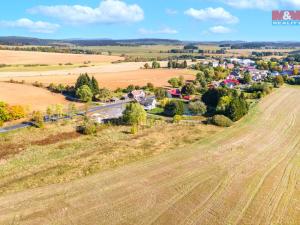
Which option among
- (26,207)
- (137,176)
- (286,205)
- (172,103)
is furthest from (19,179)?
(172,103)

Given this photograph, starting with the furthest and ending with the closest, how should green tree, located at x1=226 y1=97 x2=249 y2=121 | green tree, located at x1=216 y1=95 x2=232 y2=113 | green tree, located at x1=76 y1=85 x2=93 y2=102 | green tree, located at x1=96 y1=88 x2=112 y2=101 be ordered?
green tree, located at x1=96 y1=88 x2=112 y2=101, green tree, located at x1=76 y1=85 x2=93 y2=102, green tree, located at x1=216 y1=95 x2=232 y2=113, green tree, located at x1=226 y1=97 x2=249 y2=121

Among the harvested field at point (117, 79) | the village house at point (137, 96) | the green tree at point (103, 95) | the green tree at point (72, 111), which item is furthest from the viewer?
the harvested field at point (117, 79)

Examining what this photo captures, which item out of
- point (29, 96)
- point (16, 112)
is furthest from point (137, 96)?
point (16, 112)

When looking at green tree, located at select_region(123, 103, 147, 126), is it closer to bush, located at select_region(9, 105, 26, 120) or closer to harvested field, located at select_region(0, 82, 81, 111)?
→ bush, located at select_region(9, 105, 26, 120)

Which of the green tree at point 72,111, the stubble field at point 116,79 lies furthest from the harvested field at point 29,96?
the stubble field at point 116,79

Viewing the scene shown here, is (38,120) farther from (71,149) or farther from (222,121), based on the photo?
(222,121)

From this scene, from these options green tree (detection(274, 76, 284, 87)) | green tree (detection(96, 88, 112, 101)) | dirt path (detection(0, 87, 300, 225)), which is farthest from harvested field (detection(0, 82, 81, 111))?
green tree (detection(274, 76, 284, 87))

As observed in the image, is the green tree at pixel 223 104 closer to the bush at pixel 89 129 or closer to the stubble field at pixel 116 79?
the bush at pixel 89 129
